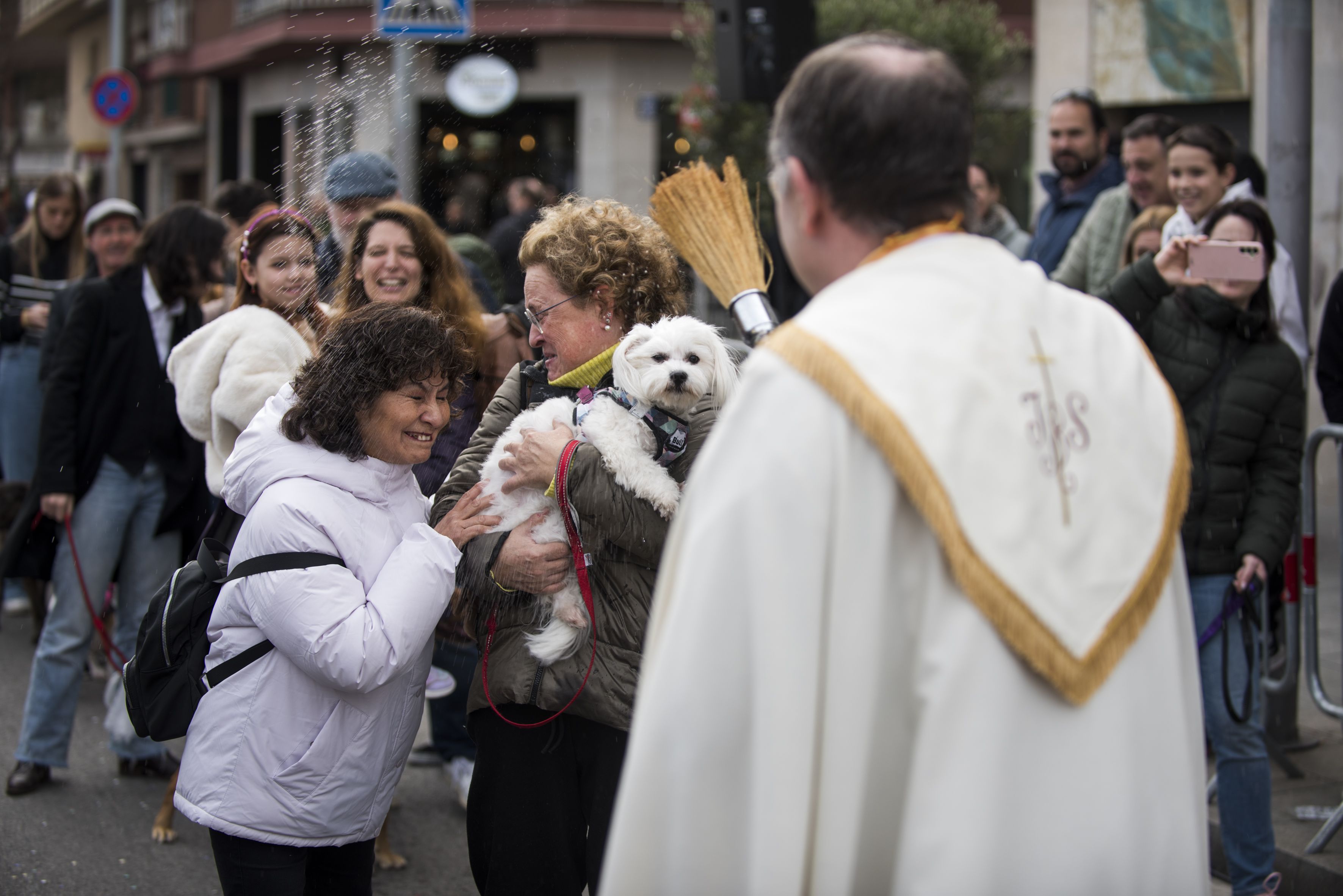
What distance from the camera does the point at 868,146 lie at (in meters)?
1.68

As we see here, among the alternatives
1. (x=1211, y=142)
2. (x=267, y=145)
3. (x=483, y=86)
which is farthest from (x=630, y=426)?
(x=267, y=145)

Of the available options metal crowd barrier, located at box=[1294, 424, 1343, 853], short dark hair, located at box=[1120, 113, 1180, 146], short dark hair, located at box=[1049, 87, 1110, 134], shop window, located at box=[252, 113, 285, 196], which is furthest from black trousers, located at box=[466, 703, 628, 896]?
shop window, located at box=[252, 113, 285, 196]

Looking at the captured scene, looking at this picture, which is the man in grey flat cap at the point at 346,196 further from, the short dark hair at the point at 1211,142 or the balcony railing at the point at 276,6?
the balcony railing at the point at 276,6

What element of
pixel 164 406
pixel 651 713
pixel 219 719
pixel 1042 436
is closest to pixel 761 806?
pixel 651 713

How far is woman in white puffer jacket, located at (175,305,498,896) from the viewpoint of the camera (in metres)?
2.77

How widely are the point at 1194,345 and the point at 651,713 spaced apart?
3.32 metres

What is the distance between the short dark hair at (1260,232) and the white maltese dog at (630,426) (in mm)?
2155

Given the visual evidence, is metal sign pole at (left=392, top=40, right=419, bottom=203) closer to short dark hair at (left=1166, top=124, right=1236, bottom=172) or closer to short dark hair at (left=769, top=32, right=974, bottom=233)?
short dark hair at (left=1166, top=124, right=1236, bottom=172)

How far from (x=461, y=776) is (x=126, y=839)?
1256 mm

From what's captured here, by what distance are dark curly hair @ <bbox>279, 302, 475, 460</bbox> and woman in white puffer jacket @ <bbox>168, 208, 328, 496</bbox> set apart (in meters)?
1.19

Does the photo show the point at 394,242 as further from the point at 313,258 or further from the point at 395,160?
the point at 395,160

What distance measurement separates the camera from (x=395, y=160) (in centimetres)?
999

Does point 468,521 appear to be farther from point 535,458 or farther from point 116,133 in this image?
point 116,133

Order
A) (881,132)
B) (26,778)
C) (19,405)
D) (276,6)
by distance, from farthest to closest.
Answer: (276,6)
(19,405)
(26,778)
(881,132)
